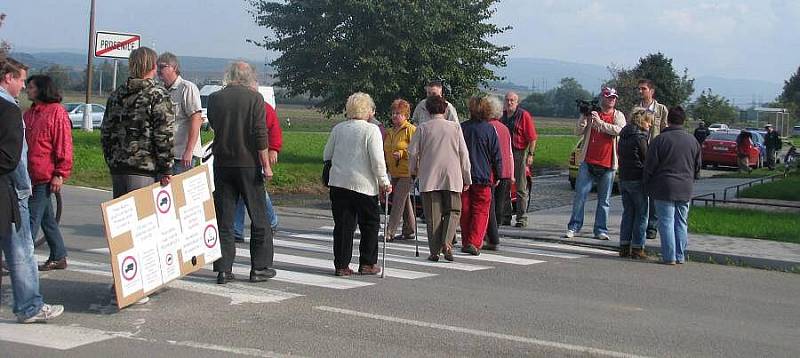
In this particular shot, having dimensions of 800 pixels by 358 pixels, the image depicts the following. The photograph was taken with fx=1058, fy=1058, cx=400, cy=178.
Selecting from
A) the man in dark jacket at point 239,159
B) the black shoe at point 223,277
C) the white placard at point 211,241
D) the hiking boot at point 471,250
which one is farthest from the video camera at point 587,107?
the white placard at point 211,241

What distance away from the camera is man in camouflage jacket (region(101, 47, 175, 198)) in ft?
26.8

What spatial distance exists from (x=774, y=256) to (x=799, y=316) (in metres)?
3.71

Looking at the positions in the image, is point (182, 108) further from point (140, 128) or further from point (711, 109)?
point (711, 109)

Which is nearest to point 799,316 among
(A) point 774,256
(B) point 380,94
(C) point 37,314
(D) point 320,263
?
(A) point 774,256

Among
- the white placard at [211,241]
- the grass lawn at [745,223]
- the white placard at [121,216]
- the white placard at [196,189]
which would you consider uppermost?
the white placard at [196,189]

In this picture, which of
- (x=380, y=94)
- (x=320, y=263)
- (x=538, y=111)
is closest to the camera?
(x=320, y=263)

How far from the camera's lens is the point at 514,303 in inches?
349

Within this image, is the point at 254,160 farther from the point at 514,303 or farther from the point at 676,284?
the point at 676,284

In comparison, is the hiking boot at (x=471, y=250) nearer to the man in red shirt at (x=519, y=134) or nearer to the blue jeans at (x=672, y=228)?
the blue jeans at (x=672, y=228)

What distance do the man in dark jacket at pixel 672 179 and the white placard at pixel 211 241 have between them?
522cm

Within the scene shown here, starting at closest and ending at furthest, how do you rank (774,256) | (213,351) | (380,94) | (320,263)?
(213,351), (320,263), (774,256), (380,94)

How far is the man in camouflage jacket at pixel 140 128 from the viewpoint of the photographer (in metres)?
8.17

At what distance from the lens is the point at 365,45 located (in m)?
29.5

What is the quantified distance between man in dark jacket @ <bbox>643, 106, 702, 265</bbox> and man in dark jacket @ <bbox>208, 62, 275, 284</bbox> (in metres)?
4.72
